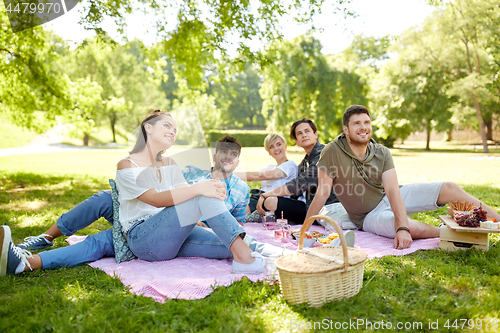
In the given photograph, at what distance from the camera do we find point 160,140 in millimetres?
2842

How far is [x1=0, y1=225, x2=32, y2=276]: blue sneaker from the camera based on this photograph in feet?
8.46

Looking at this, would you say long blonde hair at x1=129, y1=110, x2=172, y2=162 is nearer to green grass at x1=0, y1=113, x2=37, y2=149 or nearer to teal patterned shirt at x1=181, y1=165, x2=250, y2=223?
teal patterned shirt at x1=181, y1=165, x2=250, y2=223

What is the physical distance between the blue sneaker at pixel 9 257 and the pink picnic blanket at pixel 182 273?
53cm

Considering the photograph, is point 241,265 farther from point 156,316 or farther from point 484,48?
point 484,48

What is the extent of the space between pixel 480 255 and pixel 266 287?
1935 millimetres

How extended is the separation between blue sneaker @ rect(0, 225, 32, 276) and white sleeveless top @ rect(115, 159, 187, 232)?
2.58 feet

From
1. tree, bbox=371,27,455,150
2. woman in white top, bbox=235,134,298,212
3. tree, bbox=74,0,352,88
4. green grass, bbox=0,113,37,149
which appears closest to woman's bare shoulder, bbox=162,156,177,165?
woman in white top, bbox=235,134,298,212

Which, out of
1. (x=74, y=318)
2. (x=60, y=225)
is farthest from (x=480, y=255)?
(x=60, y=225)

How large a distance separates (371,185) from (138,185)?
2.41 metres

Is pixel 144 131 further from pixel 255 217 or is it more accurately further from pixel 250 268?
pixel 255 217

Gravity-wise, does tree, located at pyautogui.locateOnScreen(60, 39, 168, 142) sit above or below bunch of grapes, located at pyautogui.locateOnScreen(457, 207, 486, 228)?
above

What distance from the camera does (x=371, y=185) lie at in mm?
3801

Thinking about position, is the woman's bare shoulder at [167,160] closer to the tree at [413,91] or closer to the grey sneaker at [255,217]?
the grey sneaker at [255,217]

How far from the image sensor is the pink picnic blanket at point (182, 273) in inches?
99.6
